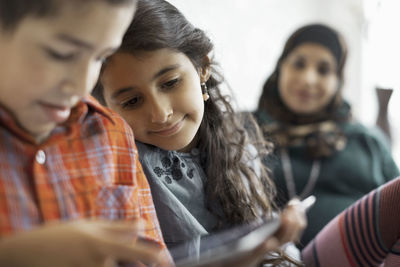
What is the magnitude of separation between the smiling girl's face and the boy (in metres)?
0.14

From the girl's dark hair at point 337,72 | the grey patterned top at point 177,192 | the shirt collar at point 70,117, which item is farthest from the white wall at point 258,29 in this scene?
the shirt collar at point 70,117

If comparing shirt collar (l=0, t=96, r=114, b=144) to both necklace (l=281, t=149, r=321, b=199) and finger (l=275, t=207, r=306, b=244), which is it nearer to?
finger (l=275, t=207, r=306, b=244)

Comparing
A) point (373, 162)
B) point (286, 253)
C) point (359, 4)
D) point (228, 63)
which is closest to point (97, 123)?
point (286, 253)

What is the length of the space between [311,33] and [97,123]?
1.12 metres

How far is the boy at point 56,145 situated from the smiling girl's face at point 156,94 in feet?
0.45

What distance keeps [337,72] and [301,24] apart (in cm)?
55

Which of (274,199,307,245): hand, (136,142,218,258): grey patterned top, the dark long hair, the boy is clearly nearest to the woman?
the dark long hair

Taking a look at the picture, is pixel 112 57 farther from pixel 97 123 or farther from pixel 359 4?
pixel 359 4

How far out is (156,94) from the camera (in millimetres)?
801

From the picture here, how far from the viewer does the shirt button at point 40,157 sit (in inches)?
23.9

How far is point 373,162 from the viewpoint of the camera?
156cm

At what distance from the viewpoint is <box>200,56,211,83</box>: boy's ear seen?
3.10 feet

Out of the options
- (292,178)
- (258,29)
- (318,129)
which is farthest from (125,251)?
(258,29)

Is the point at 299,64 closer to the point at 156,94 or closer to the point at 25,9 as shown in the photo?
the point at 156,94
